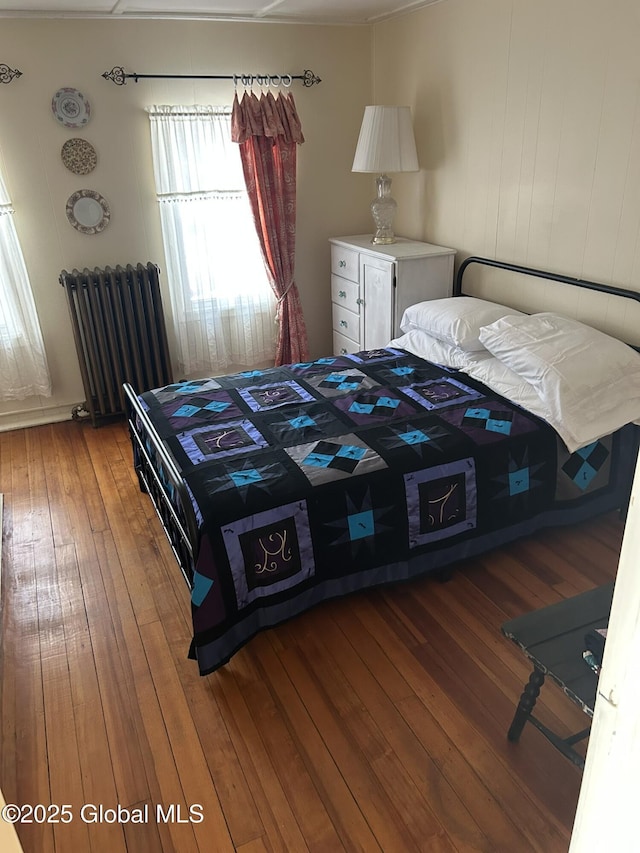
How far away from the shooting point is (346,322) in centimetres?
439

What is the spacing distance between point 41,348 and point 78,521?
55.5 inches

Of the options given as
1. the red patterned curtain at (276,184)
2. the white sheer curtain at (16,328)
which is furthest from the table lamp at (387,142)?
the white sheer curtain at (16,328)

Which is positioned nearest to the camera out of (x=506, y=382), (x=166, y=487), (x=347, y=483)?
(x=347, y=483)

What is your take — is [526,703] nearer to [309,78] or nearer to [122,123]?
[122,123]

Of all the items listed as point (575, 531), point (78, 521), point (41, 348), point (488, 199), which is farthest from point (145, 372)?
point (575, 531)

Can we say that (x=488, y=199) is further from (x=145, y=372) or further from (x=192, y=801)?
(x=192, y=801)

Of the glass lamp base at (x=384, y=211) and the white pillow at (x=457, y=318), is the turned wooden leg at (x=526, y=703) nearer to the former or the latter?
the white pillow at (x=457, y=318)

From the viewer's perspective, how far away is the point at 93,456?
377 cm

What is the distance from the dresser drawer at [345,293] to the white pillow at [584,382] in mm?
1659

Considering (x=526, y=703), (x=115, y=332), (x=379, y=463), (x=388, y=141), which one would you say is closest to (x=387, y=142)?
(x=388, y=141)

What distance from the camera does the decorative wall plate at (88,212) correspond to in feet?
12.6

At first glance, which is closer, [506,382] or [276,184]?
[506,382]

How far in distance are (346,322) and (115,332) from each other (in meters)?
1.52

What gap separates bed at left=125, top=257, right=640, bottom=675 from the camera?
2.18m
